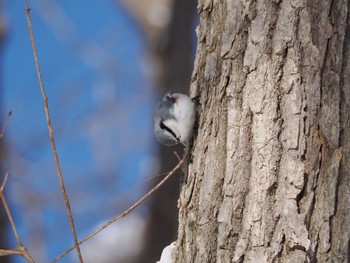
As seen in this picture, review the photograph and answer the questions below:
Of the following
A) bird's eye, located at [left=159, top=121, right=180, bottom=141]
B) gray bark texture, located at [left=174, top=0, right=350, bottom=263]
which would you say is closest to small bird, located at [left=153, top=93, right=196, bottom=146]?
bird's eye, located at [left=159, top=121, right=180, bottom=141]

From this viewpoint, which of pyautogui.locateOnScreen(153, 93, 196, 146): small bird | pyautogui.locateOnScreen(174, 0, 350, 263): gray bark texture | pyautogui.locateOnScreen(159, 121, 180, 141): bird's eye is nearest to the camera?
pyautogui.locateOnScreen(174, 0, 350, 263): gray bark texture

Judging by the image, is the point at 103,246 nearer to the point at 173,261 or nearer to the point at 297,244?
the point at 173,261

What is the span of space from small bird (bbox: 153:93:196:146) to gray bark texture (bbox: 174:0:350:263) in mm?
129

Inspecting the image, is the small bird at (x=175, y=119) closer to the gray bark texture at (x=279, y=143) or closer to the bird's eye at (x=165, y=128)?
the bird's eye at (x=165, y=128)

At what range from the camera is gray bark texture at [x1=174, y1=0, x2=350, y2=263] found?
5.24 ft

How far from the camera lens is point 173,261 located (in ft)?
6.13

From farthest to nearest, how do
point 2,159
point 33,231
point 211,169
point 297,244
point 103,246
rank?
point 103,246 → point 33,231 → point 2,159 → point 211,169 → point 297,244

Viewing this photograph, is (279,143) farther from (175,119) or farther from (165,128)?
(165,128)

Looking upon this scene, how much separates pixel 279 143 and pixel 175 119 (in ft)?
1.52

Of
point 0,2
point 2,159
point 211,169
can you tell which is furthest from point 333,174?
point 0,2

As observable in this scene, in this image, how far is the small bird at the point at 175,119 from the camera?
1.90 meters

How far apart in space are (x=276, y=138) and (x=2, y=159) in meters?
3.66

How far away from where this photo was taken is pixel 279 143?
164cm

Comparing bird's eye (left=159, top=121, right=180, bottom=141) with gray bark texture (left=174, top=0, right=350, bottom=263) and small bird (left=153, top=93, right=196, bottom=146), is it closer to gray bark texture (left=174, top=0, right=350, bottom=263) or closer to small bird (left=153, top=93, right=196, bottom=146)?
small bird (left=153, top=93, right=196, bottom=146)
